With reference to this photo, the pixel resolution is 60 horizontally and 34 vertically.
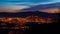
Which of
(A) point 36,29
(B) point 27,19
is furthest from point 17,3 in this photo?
(A) point 36,29

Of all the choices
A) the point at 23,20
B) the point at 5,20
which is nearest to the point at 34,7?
the point at 23,20

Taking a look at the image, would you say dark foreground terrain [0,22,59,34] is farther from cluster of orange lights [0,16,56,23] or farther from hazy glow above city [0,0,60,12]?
hazy glow above city [0,0,60,12]

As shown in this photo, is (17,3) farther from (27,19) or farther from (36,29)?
(36,29)

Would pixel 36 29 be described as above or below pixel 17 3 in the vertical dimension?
below

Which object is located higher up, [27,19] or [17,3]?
[17,3]

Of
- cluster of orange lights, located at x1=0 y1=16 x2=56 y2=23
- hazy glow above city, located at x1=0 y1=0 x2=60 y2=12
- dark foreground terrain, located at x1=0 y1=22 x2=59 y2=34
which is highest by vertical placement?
hazy glow above city, located at x1=0 y1=0 x2=60 y2=12

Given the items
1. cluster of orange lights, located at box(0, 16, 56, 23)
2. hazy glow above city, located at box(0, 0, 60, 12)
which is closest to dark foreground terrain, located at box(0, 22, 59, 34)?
cluster of orange lights, located at box(0, 16, 56, 23)

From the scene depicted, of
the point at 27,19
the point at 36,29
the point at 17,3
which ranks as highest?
the point at 17,3

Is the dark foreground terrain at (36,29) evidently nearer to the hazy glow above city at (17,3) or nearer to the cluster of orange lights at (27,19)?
the cluster of orange lights at (27,19)

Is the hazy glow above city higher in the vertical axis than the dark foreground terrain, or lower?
higher

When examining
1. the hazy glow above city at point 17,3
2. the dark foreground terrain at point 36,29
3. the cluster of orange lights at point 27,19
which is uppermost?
the hazy glow above city at point 17,3

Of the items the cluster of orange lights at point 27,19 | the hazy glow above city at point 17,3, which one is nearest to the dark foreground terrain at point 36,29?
the cluster of orange lights at point 27,19
